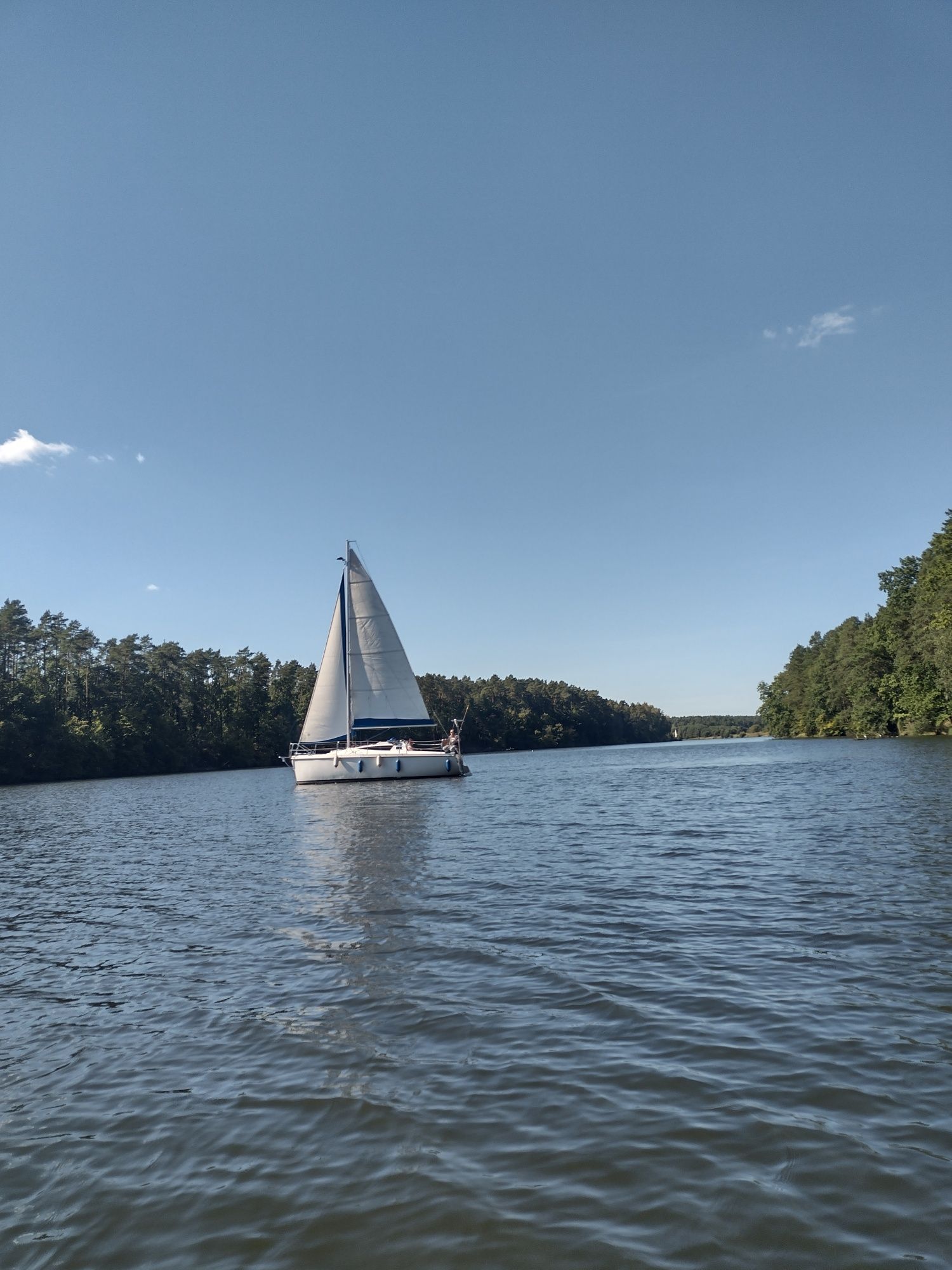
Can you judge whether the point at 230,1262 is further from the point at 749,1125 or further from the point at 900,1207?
the point at 900,1207

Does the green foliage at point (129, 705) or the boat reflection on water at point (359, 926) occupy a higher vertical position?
the green foliage at point (129, 705)

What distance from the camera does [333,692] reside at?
57.0 meters

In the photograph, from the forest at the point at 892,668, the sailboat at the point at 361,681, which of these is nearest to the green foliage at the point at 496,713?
the forest at the point at 892,668

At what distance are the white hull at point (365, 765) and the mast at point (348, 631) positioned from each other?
178 centimetres

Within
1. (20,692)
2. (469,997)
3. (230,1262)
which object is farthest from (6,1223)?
(20,692)

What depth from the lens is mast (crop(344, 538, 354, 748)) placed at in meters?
56.8

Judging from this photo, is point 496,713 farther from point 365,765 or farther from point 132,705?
point 365,765

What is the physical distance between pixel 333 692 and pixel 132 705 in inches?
2492

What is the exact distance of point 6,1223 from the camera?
5578 mm

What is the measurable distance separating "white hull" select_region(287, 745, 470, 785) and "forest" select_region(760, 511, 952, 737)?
51.8m

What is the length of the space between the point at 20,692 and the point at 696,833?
8638 centimetres

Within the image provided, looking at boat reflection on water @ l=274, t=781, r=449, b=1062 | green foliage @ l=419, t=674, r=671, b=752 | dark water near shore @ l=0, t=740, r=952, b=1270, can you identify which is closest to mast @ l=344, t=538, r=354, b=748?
boat reflection on water @ l=274, t=781, r=449, b=1062

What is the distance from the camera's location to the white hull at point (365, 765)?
5456 cm

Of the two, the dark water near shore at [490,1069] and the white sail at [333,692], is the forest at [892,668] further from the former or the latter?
the dark water near shore at [490,1069]
